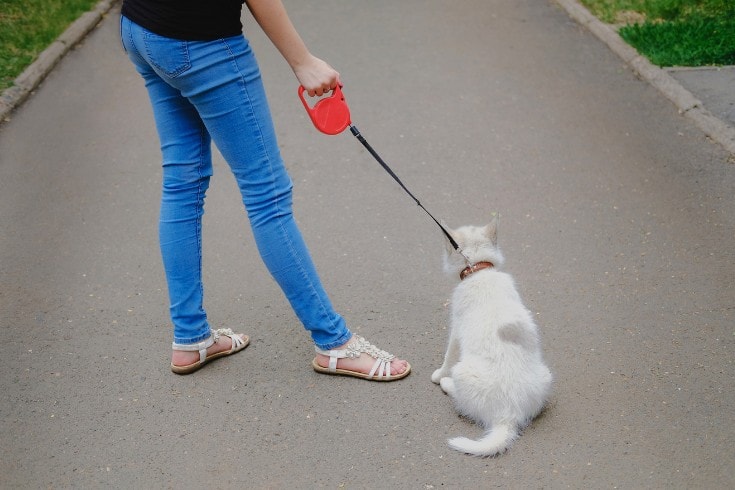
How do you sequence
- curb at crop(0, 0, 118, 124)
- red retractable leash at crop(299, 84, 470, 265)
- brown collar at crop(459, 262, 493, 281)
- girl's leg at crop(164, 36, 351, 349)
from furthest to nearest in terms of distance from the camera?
1. curb at crop(0, 0, 118, 124)
2. brown collar at crop(459, 262, 493, 281)
3. red retractable leash at crop(299, 84, 470, 265)
4. girl's leg at crop(164, 36, 351, 349)

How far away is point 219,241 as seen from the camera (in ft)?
15.7

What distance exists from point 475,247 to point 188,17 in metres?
1.51

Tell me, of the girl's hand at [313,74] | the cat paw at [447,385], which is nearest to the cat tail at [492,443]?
the cat paw at [447,385]

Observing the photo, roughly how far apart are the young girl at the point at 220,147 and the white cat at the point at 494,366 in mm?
471

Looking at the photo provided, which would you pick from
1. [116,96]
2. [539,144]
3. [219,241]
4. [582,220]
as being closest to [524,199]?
[582,220]

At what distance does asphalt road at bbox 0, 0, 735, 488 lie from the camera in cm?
315

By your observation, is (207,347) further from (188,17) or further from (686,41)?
(686,41)

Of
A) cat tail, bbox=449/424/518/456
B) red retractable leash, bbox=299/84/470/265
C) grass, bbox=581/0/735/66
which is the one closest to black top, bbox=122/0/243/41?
red retractable leash, bbox=299/84/470/265

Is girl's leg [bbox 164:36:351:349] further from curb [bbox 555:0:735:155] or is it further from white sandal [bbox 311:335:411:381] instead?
curb [bbox 555:0:735:155]

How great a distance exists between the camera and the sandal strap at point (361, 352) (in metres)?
3.52

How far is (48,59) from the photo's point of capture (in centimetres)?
767

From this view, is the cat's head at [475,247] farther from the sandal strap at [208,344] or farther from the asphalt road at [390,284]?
the sandal strap at [208,344]

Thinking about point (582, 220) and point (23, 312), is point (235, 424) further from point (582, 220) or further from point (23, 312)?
point (582, 220)

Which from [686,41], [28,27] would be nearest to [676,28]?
[686,41]
